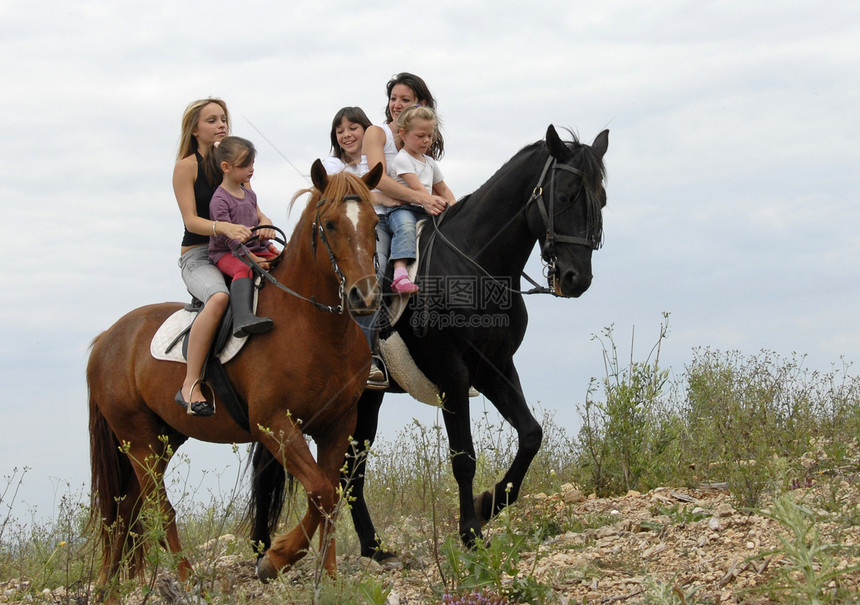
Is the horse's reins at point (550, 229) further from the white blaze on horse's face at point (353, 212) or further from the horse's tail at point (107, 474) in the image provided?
the horse's tail at point (107, 474)

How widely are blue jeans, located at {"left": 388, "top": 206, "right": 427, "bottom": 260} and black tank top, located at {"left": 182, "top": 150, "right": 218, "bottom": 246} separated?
1.38 m

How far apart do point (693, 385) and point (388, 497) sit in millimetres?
3949

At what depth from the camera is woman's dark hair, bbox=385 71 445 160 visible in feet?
24.6

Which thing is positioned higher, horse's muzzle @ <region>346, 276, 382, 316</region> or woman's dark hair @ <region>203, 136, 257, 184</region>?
woman's dark hair @ <region>203, 136, 257, 184</region>

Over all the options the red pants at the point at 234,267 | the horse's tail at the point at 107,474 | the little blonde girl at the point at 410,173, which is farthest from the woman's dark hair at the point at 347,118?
the horse's tail at the point at 107,474

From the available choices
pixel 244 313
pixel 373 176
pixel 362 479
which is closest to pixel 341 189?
pixel 373 176

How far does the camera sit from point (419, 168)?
686cm

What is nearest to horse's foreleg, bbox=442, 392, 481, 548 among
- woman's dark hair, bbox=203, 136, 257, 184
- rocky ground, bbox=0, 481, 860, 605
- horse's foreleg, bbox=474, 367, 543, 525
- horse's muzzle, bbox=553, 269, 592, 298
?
horse's foreleg, bbox=474, 367, 543, 525

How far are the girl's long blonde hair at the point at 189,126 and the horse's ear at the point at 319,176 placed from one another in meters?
1.95

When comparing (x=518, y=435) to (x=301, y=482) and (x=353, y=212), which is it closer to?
(x=301, y=482)

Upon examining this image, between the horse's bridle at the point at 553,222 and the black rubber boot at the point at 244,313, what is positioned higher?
the horse's bridle at the point at 553,222

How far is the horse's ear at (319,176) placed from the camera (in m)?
5.16

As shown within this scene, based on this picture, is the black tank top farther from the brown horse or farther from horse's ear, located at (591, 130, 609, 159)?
horse's ear, located at (591, 130, 609, 159)

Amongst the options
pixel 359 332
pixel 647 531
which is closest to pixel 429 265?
pixel 359 332
